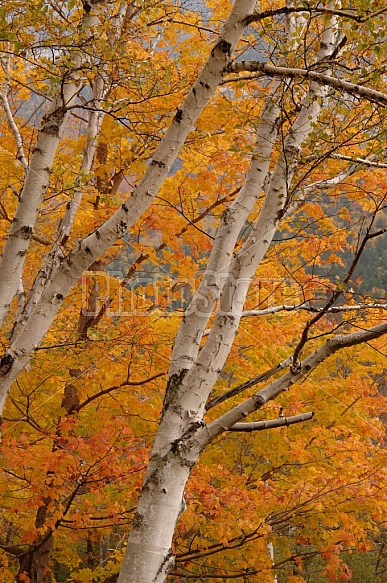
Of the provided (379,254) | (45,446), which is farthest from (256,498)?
(379,254)

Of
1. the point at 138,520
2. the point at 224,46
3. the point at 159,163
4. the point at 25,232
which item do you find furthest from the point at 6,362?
the point at 224,46

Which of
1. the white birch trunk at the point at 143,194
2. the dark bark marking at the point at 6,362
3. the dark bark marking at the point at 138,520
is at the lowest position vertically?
the dark bark marking at the point at 138,520

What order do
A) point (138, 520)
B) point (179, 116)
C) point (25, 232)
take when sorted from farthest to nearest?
1. point (25, 232)
2. point (179, 116)
3. point (138, 520)

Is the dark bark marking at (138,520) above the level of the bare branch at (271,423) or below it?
below

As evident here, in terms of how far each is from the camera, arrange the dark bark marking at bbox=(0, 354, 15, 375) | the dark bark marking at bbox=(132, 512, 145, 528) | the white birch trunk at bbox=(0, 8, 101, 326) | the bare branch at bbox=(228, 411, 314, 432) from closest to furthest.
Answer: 1. the dark bark marking at bbox=(132, 512, 145, 528)
2. the bare branch at bbox=(228, 411, 314, 432)
3. the dark bark marking at bbox=(0, 354, 15, 375)
4. the white birch trunk at bbox=(0, 8, 101, 326)

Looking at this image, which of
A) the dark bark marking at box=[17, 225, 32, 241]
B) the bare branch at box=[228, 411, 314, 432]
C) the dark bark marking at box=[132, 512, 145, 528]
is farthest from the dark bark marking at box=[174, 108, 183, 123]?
the dark bark marking at box=[132, 512, 145, 528]

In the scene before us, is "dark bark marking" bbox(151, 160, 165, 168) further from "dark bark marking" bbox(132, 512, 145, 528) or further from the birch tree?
"dark bark marking" bbox(132, 512, 145, 528)

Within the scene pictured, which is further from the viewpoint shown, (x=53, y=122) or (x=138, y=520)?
(x=53, y=122)

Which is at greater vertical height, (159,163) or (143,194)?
(159,163)

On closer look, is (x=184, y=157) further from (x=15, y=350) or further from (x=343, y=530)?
(x=343, y=530)

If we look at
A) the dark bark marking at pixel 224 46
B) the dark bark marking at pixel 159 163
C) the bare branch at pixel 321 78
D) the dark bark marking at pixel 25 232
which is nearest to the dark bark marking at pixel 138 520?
the dark bark marking at pixel 159 163

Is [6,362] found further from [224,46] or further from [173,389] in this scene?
[224,46]

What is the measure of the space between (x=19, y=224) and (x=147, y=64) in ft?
4.51

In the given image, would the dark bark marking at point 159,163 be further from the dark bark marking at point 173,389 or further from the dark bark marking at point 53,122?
the dark bark marking at point 173,389
